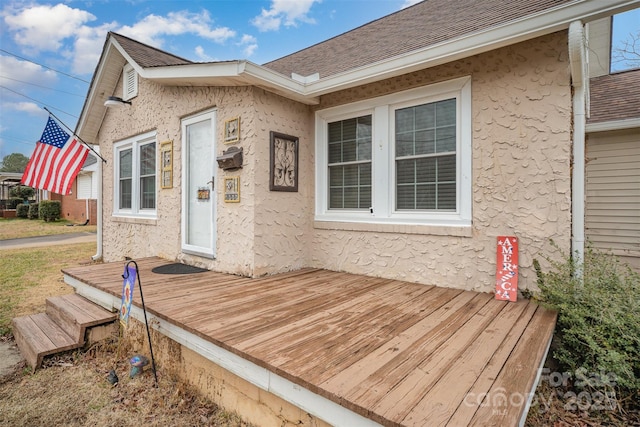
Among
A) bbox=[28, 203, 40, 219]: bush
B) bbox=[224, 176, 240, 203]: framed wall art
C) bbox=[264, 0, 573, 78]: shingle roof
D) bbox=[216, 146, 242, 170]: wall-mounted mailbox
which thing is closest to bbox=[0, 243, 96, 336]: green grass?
bbox=[224, 176, 240, 203]: framed wall art

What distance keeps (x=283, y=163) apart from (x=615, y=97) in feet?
20.0

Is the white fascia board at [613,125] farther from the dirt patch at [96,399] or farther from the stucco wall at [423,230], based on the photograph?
the dirt patch at [96,399]

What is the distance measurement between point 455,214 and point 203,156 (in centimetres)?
358

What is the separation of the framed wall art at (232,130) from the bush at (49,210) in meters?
19.4

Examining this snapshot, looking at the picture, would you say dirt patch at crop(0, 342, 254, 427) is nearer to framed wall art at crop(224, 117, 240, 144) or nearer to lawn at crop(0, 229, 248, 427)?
lawn at crop(0, 229, 248, 427)

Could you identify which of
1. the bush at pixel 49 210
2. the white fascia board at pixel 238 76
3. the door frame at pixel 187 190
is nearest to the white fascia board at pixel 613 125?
the white fascia board at pixel 238 76

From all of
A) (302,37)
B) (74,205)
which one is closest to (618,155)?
(302,37)

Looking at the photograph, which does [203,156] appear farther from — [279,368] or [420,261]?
[279,368]

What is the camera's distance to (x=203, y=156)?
474 centimetres

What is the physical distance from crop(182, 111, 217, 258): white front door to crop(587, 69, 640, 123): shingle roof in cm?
592

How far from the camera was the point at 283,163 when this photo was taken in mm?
4262

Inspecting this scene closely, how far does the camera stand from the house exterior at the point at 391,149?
9.57ft

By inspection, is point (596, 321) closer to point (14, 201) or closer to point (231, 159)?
point (231, 159)

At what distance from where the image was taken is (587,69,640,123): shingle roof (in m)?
4.95
